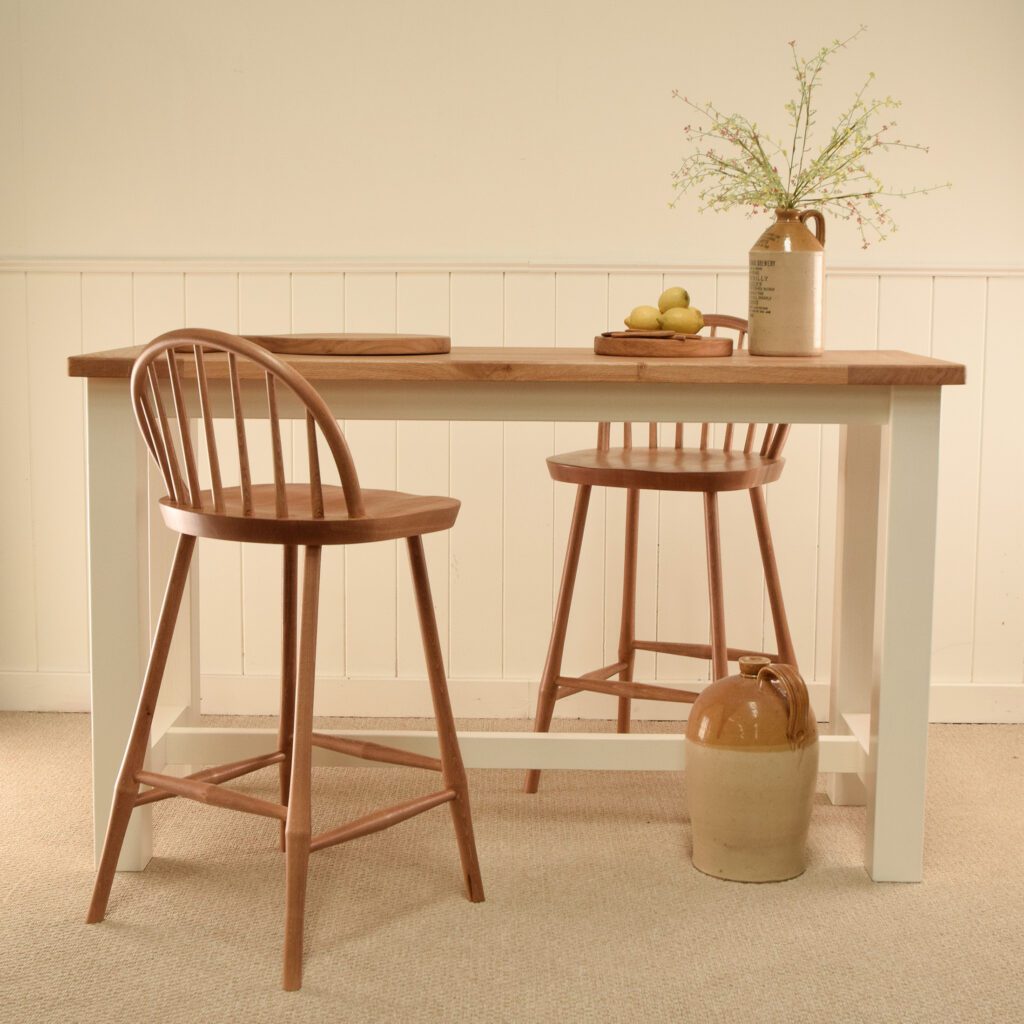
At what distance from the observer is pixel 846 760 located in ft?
7.78

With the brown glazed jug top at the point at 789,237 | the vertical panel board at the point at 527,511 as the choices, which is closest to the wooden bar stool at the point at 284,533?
the brown glazed jug top at the point at 789,237

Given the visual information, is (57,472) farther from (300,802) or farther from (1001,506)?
(1001,506)

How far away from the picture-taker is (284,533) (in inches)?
74.7

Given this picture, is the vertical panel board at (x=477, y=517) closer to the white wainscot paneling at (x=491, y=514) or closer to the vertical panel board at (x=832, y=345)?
the white wainscot paneling at (x=491, y=514)

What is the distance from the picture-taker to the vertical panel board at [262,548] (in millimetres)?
3166

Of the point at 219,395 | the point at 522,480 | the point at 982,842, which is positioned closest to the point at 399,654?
the point at 522,480

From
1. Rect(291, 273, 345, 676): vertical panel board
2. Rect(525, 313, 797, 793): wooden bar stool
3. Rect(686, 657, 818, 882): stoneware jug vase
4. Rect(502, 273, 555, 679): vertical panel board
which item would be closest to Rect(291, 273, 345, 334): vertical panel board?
Rect(291, 273, 345, 676): vertical panel board

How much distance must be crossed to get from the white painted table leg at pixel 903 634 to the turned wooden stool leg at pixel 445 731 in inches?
27.5

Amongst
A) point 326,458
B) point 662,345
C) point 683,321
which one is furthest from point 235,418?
point 326,458

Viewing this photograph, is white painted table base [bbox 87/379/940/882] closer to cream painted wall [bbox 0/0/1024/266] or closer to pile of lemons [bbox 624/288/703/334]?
pile of lemons [bbox 624/288/703/334]

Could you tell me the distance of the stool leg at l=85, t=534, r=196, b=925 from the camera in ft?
6.77

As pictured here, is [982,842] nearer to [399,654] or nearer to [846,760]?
[846,760]

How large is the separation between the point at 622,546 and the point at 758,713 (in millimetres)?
1076

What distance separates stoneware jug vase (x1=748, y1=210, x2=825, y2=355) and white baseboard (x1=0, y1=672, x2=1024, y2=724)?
119 centimetres
